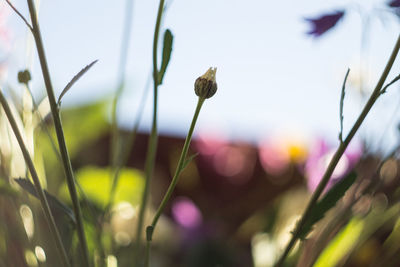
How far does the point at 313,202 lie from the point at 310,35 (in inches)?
2.4

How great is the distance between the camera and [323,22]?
0.58ft

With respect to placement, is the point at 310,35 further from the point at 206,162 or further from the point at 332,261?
the point at 206,162

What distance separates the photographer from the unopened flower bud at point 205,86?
0.42 ft

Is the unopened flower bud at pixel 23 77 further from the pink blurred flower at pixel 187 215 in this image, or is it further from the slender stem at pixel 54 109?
the pink blurred flower at pixel 187 215

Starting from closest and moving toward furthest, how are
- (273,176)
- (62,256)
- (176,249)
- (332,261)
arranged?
1. (62,256)
2. (332,261)
3. (176,249)
4. (273,176)

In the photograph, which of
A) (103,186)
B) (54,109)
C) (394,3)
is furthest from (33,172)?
(103,186)

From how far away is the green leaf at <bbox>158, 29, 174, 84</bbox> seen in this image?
0.15 metres

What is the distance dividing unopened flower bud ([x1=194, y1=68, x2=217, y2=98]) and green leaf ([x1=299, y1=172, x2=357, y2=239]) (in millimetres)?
55

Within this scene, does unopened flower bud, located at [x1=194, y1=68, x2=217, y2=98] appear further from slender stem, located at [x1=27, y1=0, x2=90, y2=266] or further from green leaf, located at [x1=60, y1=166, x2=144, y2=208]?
green leaf, located at [x1=60, y1=166, x2=144, y2=208]

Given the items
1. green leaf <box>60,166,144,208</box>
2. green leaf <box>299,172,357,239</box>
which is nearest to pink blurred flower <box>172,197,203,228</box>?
green leaf <box>60,166,144,208</box>

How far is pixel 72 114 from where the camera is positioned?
0.45 m

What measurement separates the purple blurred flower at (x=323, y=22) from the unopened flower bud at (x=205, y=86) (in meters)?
0.06

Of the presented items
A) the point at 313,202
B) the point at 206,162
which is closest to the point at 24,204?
the point at 313,202

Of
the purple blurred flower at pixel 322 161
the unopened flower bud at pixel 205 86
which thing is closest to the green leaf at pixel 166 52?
the unopened flower bud at pixel 205 86
